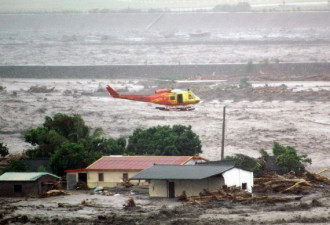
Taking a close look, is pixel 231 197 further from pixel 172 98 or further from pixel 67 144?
pixel 172 98

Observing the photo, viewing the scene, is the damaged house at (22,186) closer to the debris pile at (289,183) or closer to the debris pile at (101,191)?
the debris pile at (101,191)

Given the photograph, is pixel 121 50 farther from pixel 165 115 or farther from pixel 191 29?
pixel 165 115

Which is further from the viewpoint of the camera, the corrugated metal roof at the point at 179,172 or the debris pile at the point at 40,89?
the debris pile at the point at 40,89

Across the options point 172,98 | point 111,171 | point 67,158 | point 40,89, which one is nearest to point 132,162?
point 111,171

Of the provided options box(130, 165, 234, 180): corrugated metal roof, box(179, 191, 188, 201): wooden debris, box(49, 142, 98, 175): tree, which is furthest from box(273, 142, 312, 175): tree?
box(49, 142, 98, 175): tree

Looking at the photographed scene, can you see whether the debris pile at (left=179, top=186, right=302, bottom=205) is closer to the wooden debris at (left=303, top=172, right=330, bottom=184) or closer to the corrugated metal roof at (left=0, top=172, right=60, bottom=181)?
the wooden debris at (left=303, top=172, right=330, bottom=184)

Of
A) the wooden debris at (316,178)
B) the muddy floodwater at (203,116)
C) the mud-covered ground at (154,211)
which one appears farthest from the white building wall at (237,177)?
the muddy floodwater at (203,116)
